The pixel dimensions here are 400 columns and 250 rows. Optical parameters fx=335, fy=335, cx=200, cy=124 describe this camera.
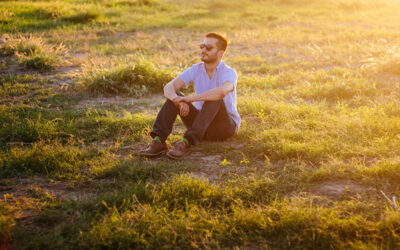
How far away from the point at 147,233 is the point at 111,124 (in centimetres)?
298

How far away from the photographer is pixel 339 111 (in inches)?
235

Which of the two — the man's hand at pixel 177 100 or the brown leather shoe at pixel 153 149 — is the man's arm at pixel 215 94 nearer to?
the man's hand at pixel 177 100

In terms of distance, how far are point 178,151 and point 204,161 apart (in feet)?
1.19

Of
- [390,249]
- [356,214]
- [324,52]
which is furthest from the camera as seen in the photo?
[324,52]

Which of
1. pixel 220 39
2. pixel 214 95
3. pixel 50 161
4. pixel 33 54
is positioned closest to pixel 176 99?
pixel 214 95

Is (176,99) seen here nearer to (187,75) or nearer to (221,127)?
(187,75)

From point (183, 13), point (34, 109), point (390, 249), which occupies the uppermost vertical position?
point (183, 13)

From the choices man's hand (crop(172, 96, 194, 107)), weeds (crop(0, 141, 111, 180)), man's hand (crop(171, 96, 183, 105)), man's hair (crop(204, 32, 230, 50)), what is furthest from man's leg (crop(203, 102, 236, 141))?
weeds (crop(0, 141, 111, 180))

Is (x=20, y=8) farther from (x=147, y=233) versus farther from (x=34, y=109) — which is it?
(x=147, y=233)

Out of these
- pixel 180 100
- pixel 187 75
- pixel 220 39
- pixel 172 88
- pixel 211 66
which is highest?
pixel 220 39

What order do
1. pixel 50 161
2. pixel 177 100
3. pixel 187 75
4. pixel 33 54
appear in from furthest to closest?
1. pixel 33 54
2. pixel 187 75
3. pixel 177 100
4. pixel 50 161

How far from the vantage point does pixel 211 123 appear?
15.8ft

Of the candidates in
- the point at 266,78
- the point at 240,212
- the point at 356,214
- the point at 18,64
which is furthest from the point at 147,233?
the point at 18,64

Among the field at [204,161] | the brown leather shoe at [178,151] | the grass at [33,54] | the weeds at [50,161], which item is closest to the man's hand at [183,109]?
the brown leather shoe at [178,151]
